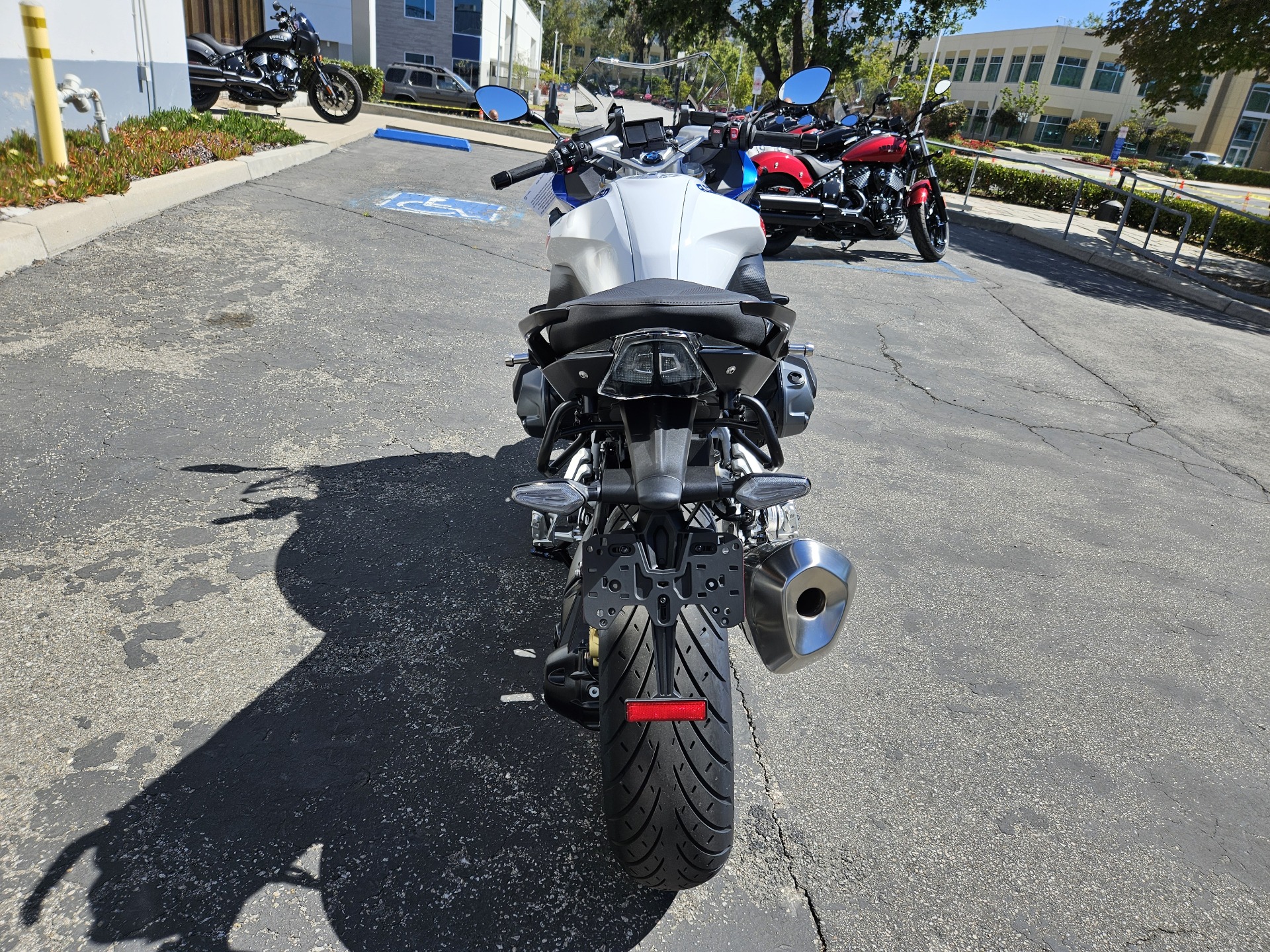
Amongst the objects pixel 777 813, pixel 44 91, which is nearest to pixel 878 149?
pixel 44 91

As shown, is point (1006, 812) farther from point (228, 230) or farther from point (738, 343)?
point (228, 230)

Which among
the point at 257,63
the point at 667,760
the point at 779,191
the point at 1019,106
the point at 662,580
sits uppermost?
the point at 1019,106

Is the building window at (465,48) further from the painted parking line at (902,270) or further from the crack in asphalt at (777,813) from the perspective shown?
the crack in asphalt at (777,813)

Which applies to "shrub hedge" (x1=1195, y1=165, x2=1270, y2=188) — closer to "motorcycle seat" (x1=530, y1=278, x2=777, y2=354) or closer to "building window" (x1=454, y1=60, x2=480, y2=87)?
"building window" (x1=454, y1=60, x2=480, y2=87)

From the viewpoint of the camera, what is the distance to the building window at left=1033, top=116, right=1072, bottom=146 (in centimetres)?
7319

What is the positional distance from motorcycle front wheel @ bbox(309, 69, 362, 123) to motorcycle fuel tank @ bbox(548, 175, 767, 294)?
14.8m

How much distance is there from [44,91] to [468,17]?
4506 cm

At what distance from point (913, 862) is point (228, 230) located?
7855 millimetres

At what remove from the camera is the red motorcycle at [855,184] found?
33.9ft

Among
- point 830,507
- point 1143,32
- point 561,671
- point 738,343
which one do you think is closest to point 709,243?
point 738,343

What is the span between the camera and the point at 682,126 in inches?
163

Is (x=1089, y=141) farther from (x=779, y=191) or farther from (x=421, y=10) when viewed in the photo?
(x=779, y=191)

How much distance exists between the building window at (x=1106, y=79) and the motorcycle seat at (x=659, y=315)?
87738 millimetres

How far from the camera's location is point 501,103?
374 cm
